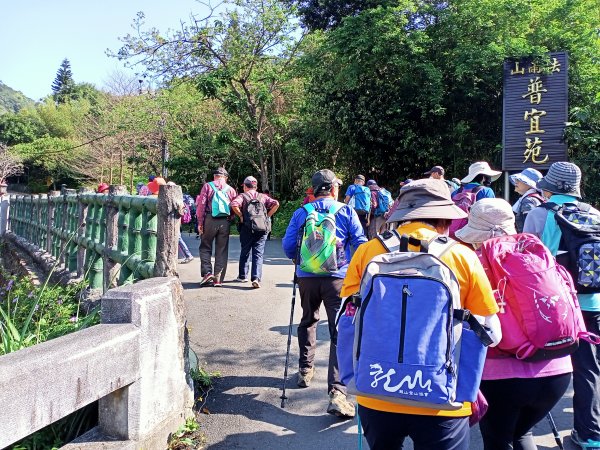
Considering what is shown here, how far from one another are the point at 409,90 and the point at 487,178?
10570mm

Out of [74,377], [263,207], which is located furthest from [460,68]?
[74,377]

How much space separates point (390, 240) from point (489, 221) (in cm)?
66

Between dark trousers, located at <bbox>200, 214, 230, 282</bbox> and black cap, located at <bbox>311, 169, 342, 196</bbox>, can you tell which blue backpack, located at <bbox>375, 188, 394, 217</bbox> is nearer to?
dark trousers, located at <bbox>200, 214, 230, 282</bbox>

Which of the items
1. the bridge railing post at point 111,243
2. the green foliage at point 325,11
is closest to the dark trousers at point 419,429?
the bridge railing post at point 111,243

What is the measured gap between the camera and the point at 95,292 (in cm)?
599

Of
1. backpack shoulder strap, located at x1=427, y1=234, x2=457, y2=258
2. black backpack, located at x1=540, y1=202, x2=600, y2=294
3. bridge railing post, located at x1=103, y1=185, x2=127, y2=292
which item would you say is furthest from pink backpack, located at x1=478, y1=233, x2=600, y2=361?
bridge railing post, located at x1=103, y1=185, x2=127, y2=292

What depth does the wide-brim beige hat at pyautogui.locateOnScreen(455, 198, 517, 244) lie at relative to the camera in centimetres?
276

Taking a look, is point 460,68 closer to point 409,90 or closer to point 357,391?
point 409,90

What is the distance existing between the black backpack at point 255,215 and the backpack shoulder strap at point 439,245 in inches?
241

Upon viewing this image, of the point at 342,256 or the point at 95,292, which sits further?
the point at 95,292

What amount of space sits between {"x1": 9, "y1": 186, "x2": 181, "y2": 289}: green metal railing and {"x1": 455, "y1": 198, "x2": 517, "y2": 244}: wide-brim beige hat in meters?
2.35

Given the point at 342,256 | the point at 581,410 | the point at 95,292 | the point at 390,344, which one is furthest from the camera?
the point at 95,292

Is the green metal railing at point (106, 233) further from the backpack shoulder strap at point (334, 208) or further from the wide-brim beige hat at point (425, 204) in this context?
the wide-brim beige hat at point (425, 204)

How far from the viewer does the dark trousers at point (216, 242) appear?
843 centimetres
